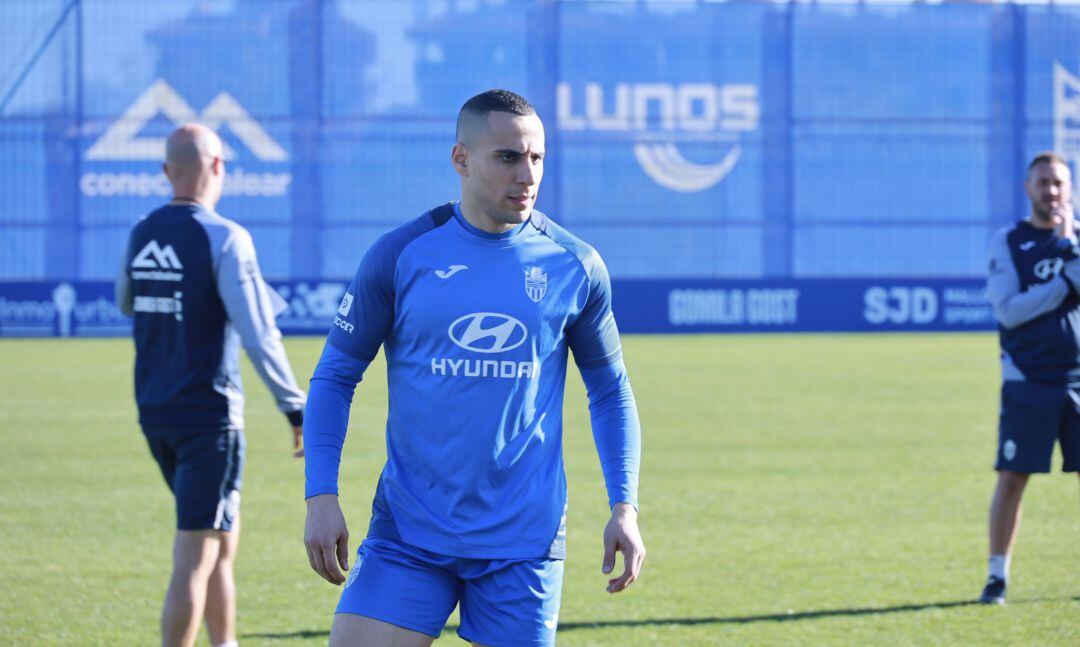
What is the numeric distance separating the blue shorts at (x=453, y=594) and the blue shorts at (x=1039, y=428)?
12.7 feet

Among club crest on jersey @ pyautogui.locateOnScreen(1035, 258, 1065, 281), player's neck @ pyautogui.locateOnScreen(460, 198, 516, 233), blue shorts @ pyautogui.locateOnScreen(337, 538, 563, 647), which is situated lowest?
blue shorts @ pyautogui.locateOnScreen(337, 538, 563, 647)

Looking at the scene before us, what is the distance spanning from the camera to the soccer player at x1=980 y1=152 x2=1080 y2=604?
→ 7078 mm

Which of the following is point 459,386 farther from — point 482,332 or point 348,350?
point 348,350

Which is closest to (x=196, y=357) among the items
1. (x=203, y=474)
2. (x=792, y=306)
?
(x=203, y=474)

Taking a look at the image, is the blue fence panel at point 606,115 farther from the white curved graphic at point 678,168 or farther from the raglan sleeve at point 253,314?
the raglan sleeve at point 253,314

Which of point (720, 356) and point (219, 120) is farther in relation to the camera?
point (219, 120)

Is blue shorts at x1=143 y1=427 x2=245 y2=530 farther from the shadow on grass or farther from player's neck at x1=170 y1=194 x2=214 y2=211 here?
the shadow on grass

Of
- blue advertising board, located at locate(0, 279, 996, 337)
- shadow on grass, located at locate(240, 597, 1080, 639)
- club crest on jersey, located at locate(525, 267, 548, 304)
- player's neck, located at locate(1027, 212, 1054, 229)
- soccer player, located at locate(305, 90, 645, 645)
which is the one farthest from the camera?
blue advertising board, located at locate(0, 279, 996, 337)

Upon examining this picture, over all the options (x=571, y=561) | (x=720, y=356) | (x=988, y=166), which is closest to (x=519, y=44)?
(x=988, y=166)

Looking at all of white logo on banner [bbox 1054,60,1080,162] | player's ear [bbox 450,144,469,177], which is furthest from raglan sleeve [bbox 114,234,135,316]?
white logo on banner [bbox 1054,60,1080,162]

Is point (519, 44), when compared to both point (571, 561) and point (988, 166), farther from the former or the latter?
point (571, 561)

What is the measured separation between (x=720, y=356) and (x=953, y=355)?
13.1 ft

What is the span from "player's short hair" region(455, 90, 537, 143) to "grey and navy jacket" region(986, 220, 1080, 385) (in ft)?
12.6

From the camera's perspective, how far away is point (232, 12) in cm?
4053
